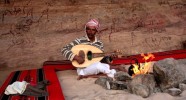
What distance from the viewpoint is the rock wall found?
612 cm

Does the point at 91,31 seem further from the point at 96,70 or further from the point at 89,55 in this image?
the point at 96,70

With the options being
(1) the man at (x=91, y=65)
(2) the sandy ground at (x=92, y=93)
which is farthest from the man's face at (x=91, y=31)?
(2) the sandy ground at (x=92, y=93)

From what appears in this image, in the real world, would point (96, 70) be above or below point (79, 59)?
below

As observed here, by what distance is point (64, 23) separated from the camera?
21.3 ft

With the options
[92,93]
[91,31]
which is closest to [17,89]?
[92,93]

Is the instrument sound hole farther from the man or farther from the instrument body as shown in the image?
the man

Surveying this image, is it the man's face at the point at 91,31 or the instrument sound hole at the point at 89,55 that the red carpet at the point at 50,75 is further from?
the man's face at the point at 91,31

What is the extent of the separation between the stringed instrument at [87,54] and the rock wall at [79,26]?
5.72ft

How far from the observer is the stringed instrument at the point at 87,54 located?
4.77m

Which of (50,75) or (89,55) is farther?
(50,75)

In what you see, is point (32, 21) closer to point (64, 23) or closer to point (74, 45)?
point (64, 23)

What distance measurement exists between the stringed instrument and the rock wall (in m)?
1.74

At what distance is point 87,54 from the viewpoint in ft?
15.7

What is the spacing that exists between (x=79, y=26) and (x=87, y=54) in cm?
195
